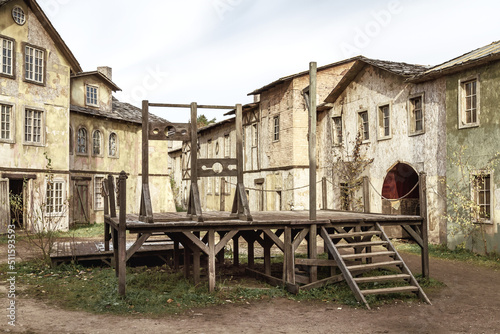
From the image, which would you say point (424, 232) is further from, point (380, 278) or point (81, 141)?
point (81, 141)

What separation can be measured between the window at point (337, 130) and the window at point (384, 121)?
2524 millimetres

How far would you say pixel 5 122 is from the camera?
19375 mm

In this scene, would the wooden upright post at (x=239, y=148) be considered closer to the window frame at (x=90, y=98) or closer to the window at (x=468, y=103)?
the window at (x=468, y=103)

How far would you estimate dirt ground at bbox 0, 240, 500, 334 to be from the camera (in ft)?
23.5

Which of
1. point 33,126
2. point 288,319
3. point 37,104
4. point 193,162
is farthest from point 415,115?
point 33,126

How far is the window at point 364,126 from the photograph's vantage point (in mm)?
20094

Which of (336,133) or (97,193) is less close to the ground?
(336,133)

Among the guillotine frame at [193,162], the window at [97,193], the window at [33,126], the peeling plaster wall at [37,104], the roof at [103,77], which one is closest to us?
the guillotine frame at [193,162]

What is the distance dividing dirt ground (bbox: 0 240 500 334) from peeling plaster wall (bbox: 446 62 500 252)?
5839mm

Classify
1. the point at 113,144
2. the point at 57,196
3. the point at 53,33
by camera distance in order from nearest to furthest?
1. the point at 53,33
2. the point at 57,196
3. the point at 113,144

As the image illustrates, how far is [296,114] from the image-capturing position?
22.3m

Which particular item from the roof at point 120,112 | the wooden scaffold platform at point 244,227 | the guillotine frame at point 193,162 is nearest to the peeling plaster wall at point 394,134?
the wooden scaffold platform at point 244,227

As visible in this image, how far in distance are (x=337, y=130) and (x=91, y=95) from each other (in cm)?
1263

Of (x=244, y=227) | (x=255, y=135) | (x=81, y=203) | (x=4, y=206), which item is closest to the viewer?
(x=244, y=227)
